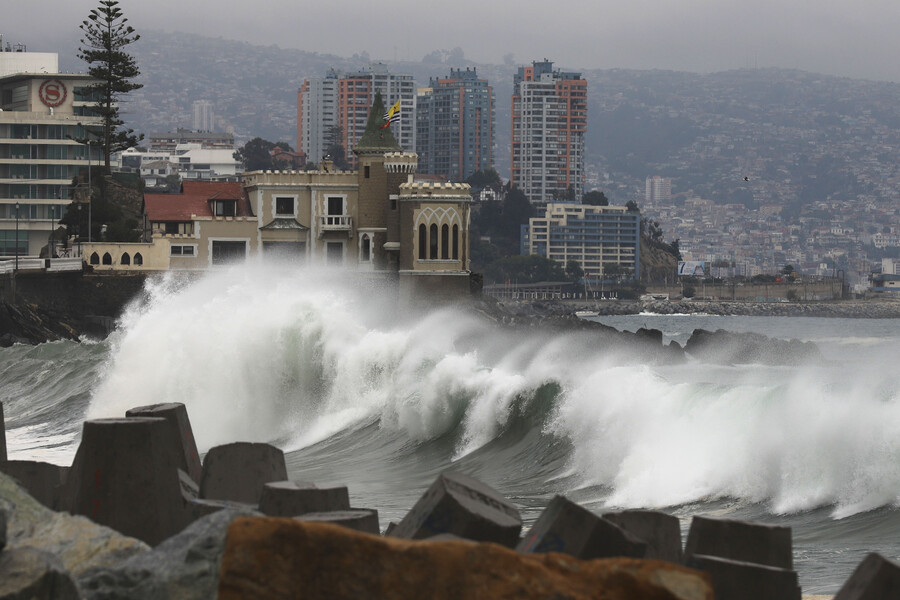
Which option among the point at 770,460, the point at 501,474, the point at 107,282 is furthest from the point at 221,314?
the point at 107,282

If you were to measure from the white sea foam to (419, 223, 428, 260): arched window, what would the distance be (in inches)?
707

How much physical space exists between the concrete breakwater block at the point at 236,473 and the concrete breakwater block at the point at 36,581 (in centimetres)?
321

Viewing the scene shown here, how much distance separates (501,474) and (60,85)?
7627 cm

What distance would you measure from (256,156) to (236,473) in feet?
587

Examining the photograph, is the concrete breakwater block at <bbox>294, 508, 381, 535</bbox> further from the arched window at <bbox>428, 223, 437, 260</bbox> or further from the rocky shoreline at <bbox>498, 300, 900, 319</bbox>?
the rocky shoreline at <bbox>498, 300, 900, 319</bbox>

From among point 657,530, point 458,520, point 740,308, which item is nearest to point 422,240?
point 657,530

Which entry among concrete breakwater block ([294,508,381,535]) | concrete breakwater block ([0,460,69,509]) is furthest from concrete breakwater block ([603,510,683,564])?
concrete breakwater block ([0,460,69,509])

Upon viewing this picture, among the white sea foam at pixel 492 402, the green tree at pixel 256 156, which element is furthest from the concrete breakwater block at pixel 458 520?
the green tree at pixel 256 156

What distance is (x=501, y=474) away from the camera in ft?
Answer: 59.0

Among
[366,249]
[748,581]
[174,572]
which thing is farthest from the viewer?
[366,249]

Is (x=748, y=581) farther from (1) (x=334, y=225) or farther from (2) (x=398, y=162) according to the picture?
(1) (x=334, y=225)

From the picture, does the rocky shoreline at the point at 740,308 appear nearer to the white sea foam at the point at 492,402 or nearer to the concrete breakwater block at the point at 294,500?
the white sea foam at the point at 492,402

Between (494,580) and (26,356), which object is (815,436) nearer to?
(494,580)

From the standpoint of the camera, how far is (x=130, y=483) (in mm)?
8617
